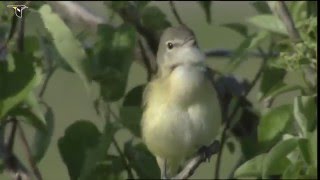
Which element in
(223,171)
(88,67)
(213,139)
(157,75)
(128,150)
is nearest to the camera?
(88,67)

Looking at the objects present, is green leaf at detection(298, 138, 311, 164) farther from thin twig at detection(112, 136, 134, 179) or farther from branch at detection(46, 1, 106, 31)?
branch at detection(46, 1, 106, 31)

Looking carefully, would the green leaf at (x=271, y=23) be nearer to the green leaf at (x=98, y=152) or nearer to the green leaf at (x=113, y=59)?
the green leaf at (x=113, y=59)

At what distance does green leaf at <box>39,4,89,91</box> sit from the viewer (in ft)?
7.24

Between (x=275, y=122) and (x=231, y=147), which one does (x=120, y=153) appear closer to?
(x=275, y=122)

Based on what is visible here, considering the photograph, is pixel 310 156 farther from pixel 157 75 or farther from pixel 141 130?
pixel 157 75

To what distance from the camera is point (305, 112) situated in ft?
7.30

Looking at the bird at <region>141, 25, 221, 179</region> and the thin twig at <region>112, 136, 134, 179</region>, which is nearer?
the thin twig at <region>112, 136, 134, 179</region>

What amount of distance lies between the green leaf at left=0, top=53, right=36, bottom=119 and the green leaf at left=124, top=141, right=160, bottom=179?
39 cm

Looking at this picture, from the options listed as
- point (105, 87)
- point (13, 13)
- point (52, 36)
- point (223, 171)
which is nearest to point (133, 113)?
point (105, 87)

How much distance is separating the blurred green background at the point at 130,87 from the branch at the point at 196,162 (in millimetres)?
236

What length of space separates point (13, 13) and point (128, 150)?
47 centimetres

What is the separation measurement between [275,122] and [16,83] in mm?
579

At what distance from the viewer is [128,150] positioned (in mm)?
2404

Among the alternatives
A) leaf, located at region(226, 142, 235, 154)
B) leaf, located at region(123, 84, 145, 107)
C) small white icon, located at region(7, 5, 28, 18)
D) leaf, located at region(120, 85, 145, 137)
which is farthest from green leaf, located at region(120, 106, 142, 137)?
leaf, located at region(226, 142, 235, 154)
